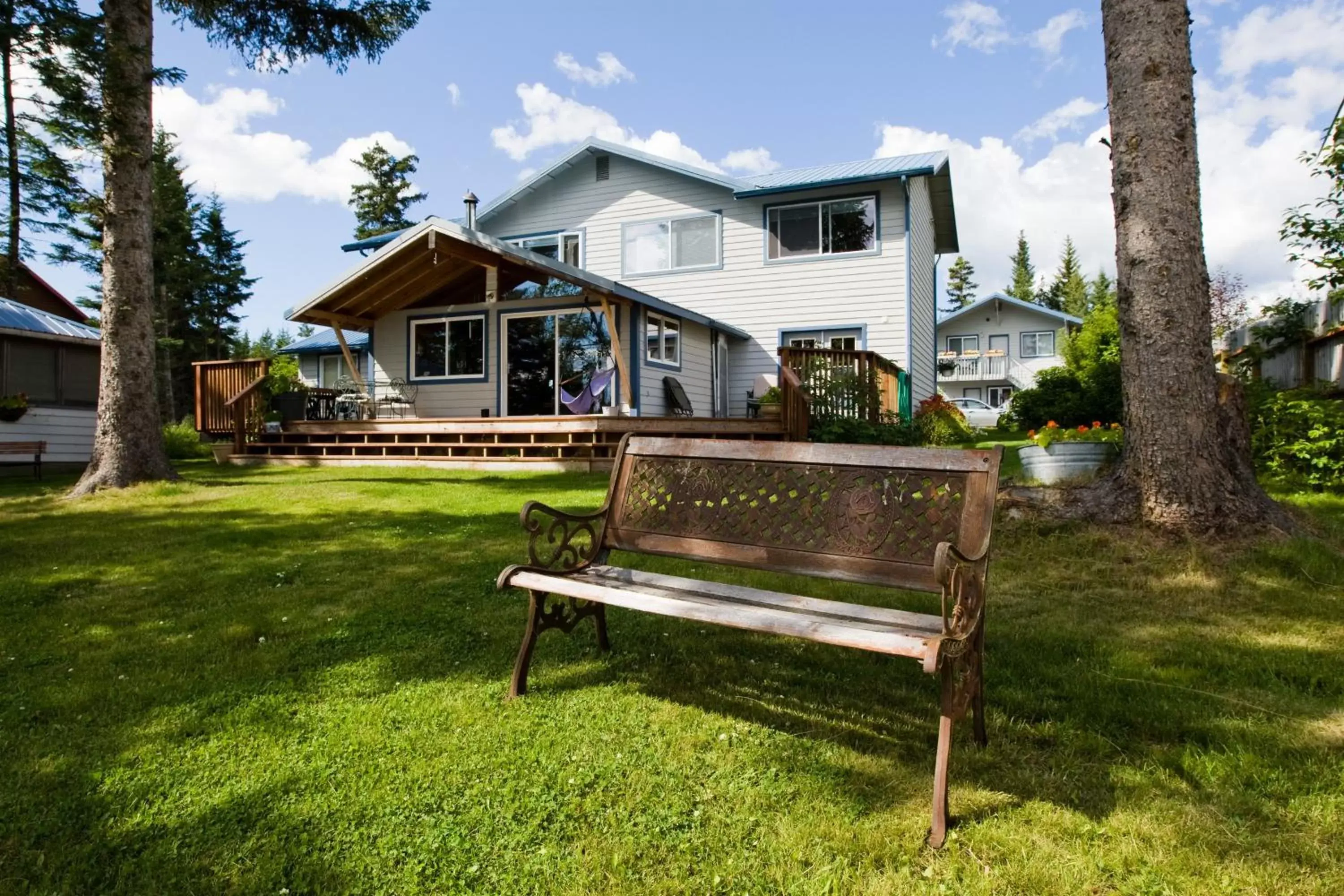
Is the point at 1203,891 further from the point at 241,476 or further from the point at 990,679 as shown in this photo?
the point at 241,476

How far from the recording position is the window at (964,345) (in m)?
40.4

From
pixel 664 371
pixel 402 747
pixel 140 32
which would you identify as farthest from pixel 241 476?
pixel 402 747

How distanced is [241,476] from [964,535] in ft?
36.4

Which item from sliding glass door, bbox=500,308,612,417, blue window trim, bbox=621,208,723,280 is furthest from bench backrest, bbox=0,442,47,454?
blue window trim, bbox=621,208,723,280

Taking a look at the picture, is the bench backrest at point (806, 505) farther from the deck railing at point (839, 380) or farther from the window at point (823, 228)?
the window at point (823, 228)

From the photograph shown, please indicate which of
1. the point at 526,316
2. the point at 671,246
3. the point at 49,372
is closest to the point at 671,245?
the point at 671,246

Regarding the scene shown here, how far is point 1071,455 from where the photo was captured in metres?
6.40

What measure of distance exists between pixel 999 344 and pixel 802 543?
40.9 m

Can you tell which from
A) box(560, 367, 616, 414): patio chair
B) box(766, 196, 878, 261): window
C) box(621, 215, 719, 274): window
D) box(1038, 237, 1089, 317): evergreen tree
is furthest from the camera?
box(1038, 237, 1089, 317): evergreen tree

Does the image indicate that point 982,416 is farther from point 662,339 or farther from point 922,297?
point 662,339

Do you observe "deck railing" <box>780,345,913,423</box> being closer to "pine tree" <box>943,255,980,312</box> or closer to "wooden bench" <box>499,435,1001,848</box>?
"wooden bench" <box>499,435,1001,848</box>

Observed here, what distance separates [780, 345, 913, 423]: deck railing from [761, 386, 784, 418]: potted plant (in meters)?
1.55

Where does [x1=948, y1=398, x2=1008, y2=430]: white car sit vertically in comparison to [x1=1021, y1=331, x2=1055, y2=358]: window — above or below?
below

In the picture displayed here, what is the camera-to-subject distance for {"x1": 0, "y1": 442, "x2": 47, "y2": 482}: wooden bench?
12.4 meters
